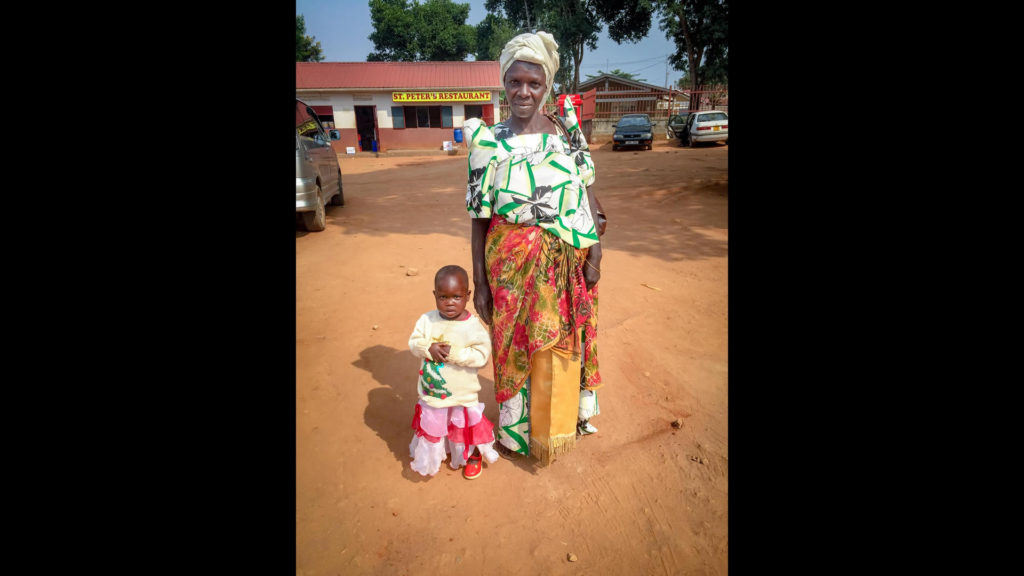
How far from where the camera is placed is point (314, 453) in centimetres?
256

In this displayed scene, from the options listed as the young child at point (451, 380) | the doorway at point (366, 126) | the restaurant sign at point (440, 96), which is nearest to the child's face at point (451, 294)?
the young child at point (451, 380)

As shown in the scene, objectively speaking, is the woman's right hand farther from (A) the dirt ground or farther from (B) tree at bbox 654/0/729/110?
(B) tree at bbox 654/0/729/110

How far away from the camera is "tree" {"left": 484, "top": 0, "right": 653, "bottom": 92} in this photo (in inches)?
963

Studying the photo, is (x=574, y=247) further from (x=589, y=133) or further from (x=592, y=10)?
(x=592, y=10)

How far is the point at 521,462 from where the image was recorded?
2.51 metres

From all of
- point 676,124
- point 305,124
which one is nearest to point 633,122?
point 676,124

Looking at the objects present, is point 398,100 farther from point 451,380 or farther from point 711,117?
point 451,380

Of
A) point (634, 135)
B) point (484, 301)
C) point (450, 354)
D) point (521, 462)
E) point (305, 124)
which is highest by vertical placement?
point (634, 135)

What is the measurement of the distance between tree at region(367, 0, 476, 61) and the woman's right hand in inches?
1488

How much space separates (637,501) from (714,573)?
0.43 meters

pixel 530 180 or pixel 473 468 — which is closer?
pixel 530 180

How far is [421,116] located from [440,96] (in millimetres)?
1478

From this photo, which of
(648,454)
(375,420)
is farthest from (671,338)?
(375,420)

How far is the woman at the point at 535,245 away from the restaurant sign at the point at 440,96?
22.5m
